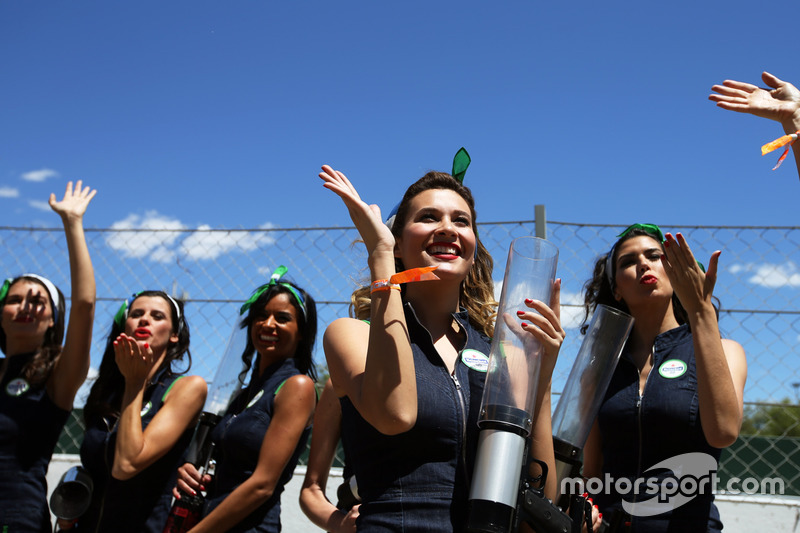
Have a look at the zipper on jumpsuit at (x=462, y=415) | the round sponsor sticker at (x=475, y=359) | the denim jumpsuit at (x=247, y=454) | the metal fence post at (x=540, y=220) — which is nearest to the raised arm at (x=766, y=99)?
the round sponsor sticker at (x=475, y=359)

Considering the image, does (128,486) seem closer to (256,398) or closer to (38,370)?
(256,398)

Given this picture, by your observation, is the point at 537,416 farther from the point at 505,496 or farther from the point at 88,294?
the point at 88,294

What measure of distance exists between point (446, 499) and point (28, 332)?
2704 millimetres

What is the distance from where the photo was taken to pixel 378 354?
1726 millimetres

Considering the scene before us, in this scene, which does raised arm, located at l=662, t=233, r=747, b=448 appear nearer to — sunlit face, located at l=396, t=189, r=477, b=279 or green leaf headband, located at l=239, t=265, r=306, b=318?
sunlit face, located at l=396, t=189, r=477, b=279

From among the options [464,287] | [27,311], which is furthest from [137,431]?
[464,287]

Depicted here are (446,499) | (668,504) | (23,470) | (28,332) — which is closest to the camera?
(446,499)

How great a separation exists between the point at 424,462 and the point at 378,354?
0.31m

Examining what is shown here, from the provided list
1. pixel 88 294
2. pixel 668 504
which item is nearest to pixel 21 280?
pixel 88 294

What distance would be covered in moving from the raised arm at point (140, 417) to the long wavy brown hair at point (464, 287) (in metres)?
1.29

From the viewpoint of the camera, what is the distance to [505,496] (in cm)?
165

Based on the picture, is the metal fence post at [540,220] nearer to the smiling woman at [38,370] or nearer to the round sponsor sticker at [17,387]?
the smiling woman at [38,370]

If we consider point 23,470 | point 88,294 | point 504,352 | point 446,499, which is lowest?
point 23,470

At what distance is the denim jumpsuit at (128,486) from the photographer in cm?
304
